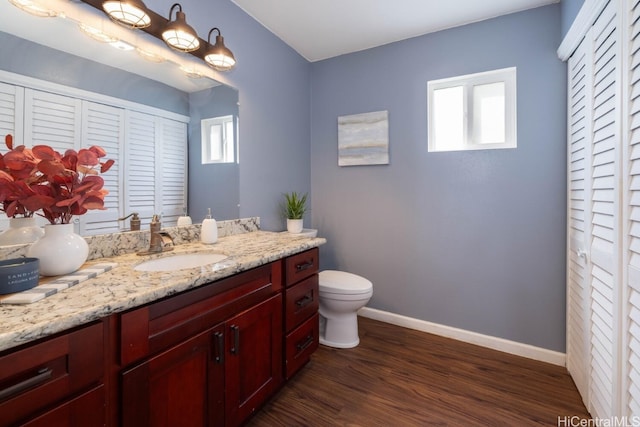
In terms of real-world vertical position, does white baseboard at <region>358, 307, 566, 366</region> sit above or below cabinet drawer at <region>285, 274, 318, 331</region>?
below

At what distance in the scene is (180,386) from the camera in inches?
37.9

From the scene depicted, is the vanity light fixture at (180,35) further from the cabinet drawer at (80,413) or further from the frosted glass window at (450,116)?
the frosted glass window at (450,116)

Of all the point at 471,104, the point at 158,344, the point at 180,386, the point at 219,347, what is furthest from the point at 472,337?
the point at 158,344

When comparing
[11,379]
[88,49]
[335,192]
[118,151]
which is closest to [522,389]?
[335,192]

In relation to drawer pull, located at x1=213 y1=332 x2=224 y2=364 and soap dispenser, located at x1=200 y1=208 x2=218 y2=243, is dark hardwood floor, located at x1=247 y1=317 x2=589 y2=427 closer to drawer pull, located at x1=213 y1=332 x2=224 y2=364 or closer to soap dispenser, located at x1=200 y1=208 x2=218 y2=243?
drawer pull, located at x1=213 y1=332 x2=224 y2=364

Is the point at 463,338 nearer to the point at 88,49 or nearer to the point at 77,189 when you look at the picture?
the point at 77,189

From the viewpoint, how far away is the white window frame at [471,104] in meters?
2.00

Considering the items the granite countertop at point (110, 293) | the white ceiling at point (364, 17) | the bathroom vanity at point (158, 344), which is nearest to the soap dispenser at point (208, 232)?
the bathroom vanity at point (158, 344)

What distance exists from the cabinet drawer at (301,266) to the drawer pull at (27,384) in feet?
3.18

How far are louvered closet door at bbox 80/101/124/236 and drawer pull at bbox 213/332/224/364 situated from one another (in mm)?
724

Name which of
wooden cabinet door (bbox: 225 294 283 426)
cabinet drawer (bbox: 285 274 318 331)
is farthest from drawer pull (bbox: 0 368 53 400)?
cabinet drawer (bbox: 285 274 318 331)

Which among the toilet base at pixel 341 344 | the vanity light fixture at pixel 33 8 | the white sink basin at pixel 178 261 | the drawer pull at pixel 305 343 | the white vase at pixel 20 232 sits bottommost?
the toilet base at pixel 341 344

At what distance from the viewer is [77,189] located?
0.95 meters

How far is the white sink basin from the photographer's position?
4.09 ft
